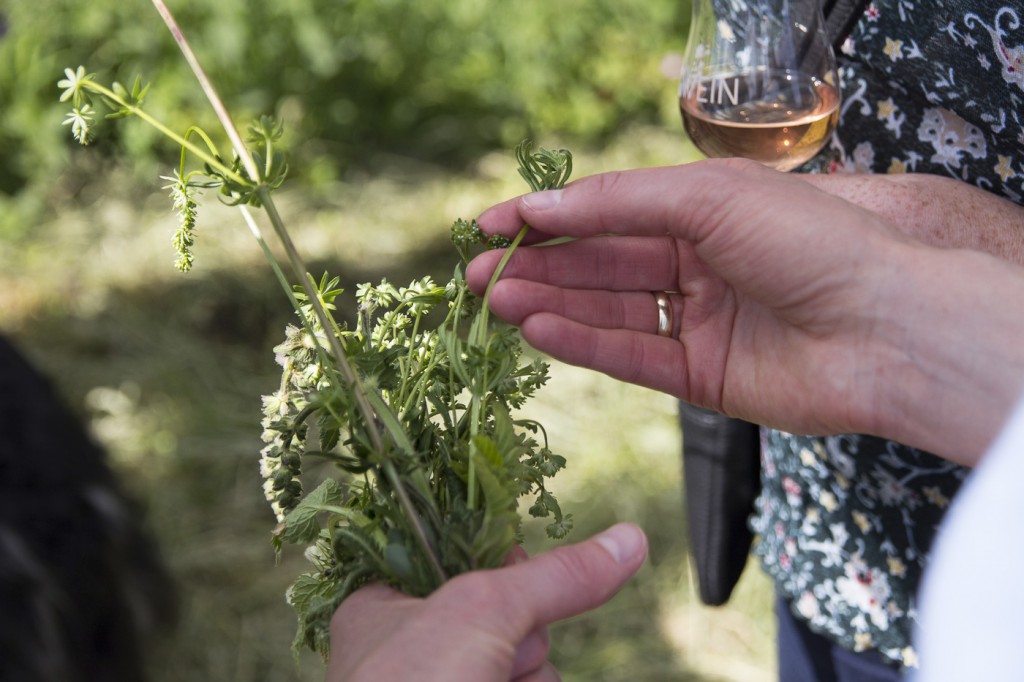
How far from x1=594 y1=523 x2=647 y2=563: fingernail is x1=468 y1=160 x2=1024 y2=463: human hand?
0.30 metres

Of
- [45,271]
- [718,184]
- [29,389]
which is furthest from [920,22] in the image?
[45,271]

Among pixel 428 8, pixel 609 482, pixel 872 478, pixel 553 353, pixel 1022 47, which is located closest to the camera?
pixel 1022 47

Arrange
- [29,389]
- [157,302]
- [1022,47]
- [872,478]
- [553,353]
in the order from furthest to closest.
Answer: [157,302]
[29,389]
[872,478]
[553,353]
[1022,47]

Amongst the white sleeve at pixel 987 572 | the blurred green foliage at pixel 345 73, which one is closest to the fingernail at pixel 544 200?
the white sleeve at pixel 987 572

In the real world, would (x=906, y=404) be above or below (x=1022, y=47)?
below

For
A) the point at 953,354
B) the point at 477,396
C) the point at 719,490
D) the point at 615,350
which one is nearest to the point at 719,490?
the point at 719,490

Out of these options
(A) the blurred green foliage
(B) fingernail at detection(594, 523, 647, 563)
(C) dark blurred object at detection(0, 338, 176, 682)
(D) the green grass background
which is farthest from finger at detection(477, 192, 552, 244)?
(A) the blurred green foliage

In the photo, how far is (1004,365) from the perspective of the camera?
0.82 metres

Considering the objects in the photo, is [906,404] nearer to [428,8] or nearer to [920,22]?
[920,22]

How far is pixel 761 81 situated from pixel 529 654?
689mm

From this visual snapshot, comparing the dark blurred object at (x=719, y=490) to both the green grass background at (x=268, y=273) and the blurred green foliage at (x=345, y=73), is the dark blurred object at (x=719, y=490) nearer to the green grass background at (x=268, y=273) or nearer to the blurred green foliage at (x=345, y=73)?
the green grass background at (x=268, y=273)

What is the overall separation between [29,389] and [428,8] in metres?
2.62

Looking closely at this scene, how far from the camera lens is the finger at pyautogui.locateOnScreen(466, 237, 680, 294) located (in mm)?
1074

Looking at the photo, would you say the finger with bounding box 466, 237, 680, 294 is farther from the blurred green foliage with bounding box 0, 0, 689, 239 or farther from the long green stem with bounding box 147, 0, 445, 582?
the blurred green foliage with bounding box 0, 0, 689, 239
